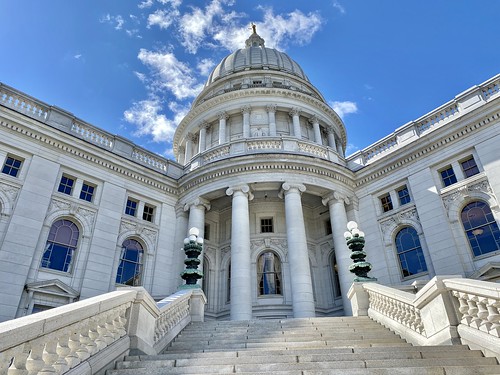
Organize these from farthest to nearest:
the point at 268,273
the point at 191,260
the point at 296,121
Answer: the point at 296,121, the point at 268,273, the point at 191,260

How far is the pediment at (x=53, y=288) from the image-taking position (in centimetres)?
1680

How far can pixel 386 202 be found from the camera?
2320 centimetres

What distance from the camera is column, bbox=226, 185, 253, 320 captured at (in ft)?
62.0

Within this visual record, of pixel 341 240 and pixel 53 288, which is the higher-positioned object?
pixel 341 240


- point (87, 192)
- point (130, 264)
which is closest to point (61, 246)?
point (87, 192)

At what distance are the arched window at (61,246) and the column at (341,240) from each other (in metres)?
14.5

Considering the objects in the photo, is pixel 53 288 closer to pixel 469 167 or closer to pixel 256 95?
pixel 256 95

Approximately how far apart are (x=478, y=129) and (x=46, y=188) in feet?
75.5

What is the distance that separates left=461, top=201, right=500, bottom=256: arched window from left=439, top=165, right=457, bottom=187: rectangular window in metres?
1.74

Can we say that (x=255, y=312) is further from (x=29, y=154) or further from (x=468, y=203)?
(x=29, y=154)

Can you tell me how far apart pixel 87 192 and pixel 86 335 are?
Answer: 1654cm

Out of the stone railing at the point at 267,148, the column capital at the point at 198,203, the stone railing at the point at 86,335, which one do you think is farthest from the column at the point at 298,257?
the stone railing at the point at 86,335

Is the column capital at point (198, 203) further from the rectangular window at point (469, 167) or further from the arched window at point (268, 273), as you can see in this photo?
the rectangular window at point (469, 167)

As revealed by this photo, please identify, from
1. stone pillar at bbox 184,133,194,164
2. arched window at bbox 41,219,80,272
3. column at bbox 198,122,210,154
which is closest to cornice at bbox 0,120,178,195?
arched window at bbox 41,219,80,272
